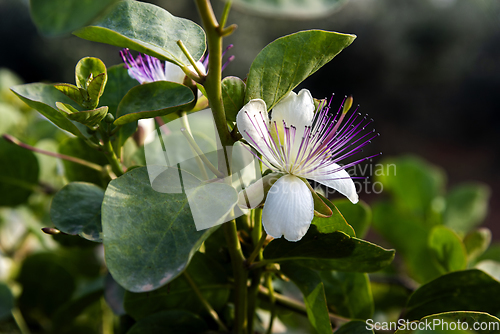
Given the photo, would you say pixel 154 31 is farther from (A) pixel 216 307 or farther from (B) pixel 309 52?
(A) pixel 216 307

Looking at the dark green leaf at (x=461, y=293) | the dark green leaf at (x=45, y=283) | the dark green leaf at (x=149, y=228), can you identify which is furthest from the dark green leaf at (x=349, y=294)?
the dark green leaf at (x=45, y=283)

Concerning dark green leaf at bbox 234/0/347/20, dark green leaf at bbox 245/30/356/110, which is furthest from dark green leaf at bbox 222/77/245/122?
dark green leaf at bbox 234/0/347/20

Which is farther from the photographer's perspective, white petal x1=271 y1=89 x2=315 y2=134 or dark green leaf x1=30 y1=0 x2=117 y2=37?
white petal x1=271 y1=89 x2=315 y2=134

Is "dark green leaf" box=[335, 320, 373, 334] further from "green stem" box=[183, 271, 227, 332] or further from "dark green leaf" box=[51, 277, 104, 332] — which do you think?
"dark green leaf" box=[51, 277, 104, 332]

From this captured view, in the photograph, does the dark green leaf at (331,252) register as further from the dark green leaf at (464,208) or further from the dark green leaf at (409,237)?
the dark green leaf at (464,208)

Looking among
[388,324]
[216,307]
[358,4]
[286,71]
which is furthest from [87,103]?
[358,4]

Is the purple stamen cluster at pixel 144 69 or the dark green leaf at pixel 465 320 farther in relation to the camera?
the purple stamen cluster at pixel 144 69
